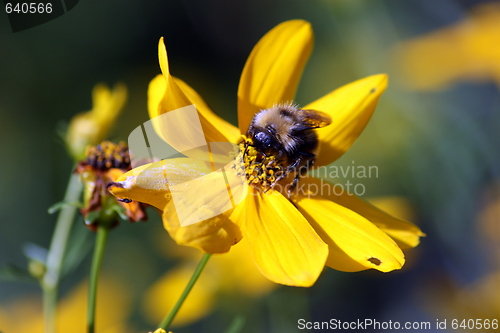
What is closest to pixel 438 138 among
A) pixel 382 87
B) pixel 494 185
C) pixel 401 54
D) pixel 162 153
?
pixel 494 185

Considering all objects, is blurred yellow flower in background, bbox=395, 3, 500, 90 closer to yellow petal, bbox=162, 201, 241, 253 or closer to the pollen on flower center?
the pollen on flower center

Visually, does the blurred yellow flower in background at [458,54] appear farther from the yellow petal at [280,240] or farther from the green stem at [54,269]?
the green stem at [54,269]

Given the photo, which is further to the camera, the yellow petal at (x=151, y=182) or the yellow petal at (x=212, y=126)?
the yellow petal at (x=212, y=126)

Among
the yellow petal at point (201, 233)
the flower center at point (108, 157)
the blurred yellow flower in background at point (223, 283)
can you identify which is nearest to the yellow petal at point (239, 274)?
the blurred yellow flower in background at point (223, 283)

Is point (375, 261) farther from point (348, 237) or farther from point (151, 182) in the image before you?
point (151, 182)

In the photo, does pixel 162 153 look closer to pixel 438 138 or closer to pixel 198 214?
pixel 198 214

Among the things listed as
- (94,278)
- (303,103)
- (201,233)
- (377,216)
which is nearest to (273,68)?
(377,216)

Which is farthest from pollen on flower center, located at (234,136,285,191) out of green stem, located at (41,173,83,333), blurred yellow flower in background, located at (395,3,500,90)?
blurred yellow flower in background, located at (395,3,500,90)
